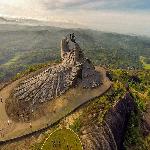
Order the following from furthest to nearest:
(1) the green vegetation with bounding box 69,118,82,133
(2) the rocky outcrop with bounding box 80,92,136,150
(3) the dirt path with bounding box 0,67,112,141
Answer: (3) the dirt path with bounding box 0,67,112,141
(1) the green vegetation with bounding box 69,118,82,133
(2) the rocky outcrop with bounding box 80,92,136,150

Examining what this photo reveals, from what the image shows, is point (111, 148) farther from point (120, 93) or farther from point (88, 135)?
point (120, 93)

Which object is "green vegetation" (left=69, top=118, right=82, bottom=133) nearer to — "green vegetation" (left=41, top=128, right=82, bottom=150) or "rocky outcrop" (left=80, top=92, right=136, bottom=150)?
"green vegetation" (left=41, top=128, right=82, bottom=150)

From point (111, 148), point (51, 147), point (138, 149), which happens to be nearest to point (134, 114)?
point (138, 149)

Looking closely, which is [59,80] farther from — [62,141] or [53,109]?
[62,141]

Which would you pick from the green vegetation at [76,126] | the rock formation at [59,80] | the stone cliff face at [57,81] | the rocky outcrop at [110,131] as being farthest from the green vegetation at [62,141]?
the rock formation at [59,80]

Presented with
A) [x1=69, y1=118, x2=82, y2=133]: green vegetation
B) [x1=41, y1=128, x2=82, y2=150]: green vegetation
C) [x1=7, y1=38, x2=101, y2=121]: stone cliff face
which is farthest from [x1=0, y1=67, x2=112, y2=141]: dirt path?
[x1=41, y1=128, x2=82, y2=150]: green vegetation

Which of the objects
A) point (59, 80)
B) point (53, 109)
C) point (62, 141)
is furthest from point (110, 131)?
point (59, 80)
